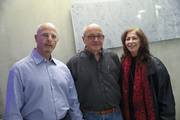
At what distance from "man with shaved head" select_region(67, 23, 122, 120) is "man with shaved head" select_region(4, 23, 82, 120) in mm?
160

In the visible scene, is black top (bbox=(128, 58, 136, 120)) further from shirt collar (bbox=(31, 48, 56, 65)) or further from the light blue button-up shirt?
shirt collar (bbox=(31, 48, 56, 65))

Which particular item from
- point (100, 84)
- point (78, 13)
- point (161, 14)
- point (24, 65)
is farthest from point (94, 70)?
point (161, 14)

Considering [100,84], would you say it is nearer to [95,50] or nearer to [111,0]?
[95,50]

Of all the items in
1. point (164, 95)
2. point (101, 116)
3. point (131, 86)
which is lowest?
point (101, 116)

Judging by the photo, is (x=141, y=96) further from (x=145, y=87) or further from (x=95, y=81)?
(x=95, y=81)

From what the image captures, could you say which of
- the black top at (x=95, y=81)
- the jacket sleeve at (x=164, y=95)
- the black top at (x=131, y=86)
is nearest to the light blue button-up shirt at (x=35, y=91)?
the black top at (x=95, y=81)

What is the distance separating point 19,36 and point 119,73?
1175 mm

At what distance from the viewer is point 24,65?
2.27 meters

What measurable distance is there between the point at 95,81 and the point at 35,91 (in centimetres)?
60

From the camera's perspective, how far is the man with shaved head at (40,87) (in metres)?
2.19

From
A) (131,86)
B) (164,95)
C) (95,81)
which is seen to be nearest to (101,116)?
(95,81)

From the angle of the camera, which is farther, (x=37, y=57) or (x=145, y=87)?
(x=145, y=87)

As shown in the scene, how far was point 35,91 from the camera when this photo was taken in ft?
7.31

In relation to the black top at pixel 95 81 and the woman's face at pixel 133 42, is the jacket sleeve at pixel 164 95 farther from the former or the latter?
the black top at pixel 95 81
